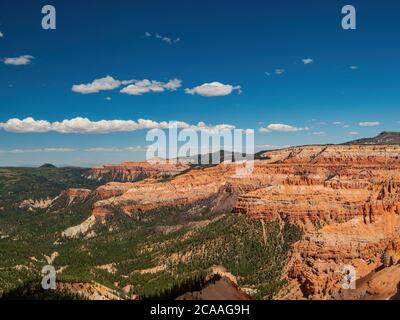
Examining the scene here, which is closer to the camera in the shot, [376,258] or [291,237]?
[376,258]

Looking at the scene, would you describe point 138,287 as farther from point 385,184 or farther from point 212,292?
point 385,184

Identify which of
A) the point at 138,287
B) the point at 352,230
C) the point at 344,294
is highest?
the point at 352,230
